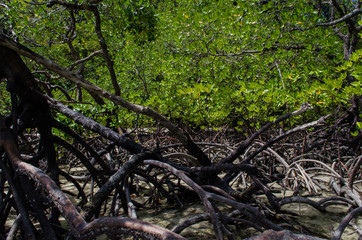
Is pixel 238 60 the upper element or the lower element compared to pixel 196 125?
upper

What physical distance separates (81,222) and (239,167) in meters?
1.01

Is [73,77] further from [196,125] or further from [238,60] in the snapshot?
[238,60]

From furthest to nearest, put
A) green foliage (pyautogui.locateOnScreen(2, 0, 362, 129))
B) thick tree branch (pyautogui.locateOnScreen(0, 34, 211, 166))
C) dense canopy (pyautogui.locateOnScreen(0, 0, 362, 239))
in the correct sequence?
green foliage (pyautogui.locateOnScreen(2, 0, 362, 129)) < dense canopy (pyautogui.locateOnScreen(0, 0, 362, 239)) < thick tree branch (pyautogui.locateOnScreen(0, 34, 211, 166))

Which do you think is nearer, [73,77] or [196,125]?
[73,77]

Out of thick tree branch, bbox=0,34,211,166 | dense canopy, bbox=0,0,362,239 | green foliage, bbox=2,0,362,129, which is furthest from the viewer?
green foliage, bbox=2,0,362,129

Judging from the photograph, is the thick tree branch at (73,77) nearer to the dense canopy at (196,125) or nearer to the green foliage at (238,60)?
the dense canopy at (196,125)

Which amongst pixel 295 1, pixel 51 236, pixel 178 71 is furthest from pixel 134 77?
pixel 51 236

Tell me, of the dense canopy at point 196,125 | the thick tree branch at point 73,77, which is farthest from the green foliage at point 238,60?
the thick tree branch at point 73,77

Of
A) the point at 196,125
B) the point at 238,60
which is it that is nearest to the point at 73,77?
the point at 196,125

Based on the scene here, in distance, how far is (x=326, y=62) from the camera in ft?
15.0

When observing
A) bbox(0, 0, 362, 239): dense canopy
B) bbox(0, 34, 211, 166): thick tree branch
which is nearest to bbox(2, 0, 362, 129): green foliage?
bbox(0, 0, 362, 239): dense canopy

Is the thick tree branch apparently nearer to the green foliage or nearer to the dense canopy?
the dense canopy

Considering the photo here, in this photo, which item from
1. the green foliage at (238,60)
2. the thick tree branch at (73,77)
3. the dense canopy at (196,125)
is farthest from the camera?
the green foliage at (238,60)

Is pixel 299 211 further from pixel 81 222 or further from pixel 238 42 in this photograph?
pixel 238 42
